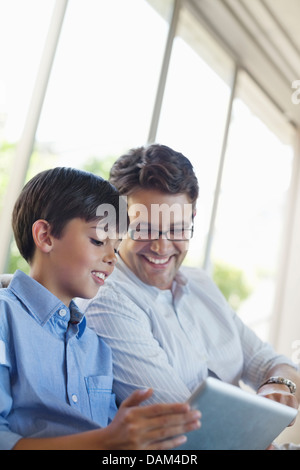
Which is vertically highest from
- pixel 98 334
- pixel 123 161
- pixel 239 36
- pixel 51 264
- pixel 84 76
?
pixel 239 36

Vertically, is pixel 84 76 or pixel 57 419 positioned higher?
pixel 84 76

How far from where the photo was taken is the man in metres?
1.27

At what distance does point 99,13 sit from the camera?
2.73m

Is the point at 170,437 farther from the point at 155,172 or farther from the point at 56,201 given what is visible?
the point at 155,172

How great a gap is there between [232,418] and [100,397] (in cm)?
35

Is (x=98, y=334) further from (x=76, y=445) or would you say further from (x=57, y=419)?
(x=76, y=445)

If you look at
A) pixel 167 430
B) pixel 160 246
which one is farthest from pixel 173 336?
pixel 167 430

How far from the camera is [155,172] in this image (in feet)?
4.86

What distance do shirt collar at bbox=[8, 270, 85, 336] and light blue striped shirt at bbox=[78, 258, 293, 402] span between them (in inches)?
9.0

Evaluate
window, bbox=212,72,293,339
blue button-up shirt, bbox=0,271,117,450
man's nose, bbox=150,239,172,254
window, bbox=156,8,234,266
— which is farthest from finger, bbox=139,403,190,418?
window, bbox=212,72,293,339

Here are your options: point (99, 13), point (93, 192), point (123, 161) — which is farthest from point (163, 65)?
point (93, 192)

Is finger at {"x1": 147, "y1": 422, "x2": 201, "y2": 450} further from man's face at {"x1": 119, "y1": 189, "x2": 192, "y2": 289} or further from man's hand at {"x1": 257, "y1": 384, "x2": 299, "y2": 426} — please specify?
man's face at {"x1": 119, "y1": 189, "x2": 192, "y2": 289}

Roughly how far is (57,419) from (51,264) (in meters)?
0.33

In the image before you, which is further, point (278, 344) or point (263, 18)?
point (278, 344)
